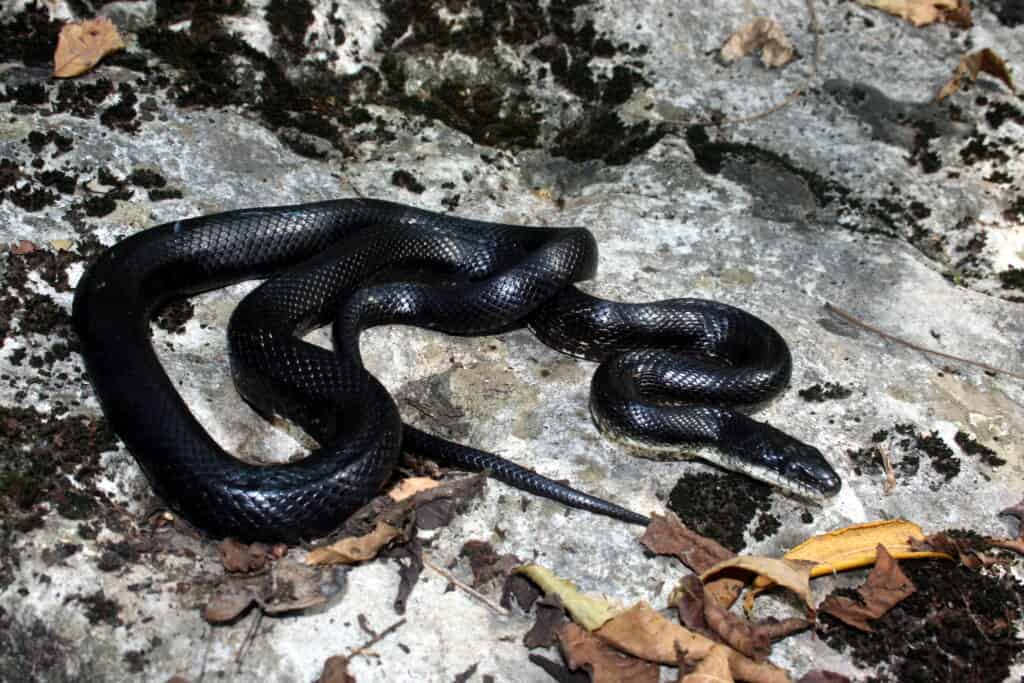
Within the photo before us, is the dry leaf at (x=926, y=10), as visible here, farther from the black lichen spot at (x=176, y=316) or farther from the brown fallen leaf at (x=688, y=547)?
the black lichen spot at (x=176, y=316)

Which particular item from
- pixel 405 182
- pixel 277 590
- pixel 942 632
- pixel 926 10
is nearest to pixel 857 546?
pixel 942 632

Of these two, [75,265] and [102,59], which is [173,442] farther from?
[102,59]

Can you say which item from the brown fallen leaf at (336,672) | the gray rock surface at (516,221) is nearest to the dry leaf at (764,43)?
the gray rock surface at (516,221)

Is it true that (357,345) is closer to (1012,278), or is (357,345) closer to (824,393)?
(824,393)

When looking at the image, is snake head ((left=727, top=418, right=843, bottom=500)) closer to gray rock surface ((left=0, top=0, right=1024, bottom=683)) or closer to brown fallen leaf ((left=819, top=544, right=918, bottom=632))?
gray rock surface ((left=0, top=0, right=1024, bottom=683))

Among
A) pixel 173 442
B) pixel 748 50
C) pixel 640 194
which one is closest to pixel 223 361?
pixel 173 442

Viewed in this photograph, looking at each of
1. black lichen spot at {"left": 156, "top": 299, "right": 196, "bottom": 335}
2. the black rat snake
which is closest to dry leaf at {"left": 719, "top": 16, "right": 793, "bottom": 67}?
the black rat snake
